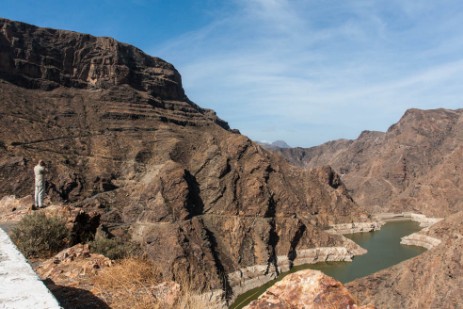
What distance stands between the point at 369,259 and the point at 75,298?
72.6m

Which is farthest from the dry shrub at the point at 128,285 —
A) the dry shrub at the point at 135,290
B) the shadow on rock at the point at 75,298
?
the shadow on rock at the point at 75,298

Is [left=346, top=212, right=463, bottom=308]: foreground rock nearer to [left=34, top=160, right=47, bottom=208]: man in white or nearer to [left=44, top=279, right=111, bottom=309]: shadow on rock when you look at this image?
[left=34, top=160, right=47, bottom=208]: man in white

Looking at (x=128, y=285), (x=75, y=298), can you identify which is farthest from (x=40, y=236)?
(x=75, y=298)

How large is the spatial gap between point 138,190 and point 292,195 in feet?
105

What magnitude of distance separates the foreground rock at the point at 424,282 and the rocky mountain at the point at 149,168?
69.0 ft

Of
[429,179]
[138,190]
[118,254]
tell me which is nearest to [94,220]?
[118,254]

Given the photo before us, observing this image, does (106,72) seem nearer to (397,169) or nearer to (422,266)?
(422,266)

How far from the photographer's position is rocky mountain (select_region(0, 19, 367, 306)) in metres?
61.9

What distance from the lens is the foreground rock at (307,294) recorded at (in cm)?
501

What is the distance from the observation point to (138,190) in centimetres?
7381

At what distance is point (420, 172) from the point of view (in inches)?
6540

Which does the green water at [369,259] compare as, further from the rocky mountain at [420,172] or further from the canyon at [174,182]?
the rocky mountain at [420,172]

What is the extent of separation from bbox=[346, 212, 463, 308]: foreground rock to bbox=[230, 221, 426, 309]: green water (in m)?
19.6

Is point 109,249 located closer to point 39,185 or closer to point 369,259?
point 39,185
